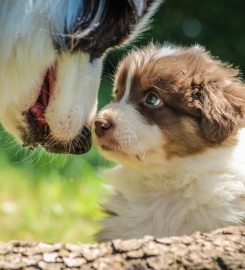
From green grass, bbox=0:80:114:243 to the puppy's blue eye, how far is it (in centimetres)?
120

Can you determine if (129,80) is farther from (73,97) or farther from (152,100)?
(73,97)

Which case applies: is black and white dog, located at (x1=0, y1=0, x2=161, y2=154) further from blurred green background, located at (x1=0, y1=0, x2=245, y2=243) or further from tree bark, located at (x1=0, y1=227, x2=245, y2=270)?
tree bark, located at (x1=0, y1=227, x2=245, y2=270)

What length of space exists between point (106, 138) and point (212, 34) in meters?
5.92

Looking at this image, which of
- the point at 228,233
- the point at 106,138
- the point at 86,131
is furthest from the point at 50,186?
the point at 228,233

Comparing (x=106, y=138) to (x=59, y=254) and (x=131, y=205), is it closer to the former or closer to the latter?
(x=131, y=205)

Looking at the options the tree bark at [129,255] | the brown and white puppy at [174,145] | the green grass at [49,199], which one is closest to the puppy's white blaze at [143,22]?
the brown and white puppy at [174,145]

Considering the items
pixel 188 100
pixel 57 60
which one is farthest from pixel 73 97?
pixel 188 100

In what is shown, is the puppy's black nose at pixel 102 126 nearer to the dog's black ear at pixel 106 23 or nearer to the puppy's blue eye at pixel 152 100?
the puppy's blue eye at pixel 152 100

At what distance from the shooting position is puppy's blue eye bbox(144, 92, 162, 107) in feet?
10.6

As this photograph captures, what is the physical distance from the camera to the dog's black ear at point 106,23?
3.24 metres

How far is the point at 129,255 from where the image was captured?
2.44 metres

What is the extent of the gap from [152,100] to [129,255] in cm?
94

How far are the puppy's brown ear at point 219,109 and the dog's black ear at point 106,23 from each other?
36cm

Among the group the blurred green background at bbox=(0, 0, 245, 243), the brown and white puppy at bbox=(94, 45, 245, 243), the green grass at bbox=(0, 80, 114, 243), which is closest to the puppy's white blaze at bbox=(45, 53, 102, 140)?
the brown and white puppy at bbox=(94, 45, 245, 243)
